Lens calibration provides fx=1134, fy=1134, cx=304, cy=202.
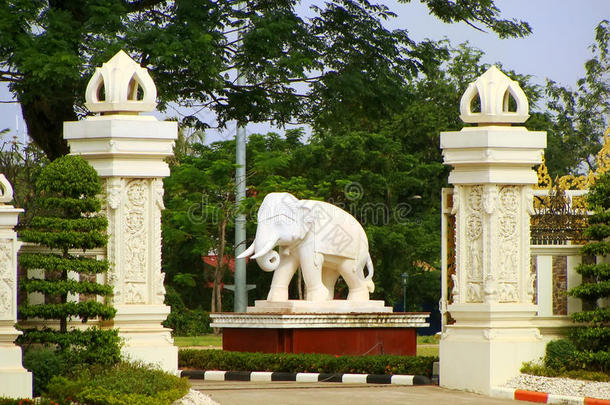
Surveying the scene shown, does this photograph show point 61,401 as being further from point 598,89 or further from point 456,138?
point 598,89

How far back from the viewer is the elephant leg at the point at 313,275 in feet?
57.5

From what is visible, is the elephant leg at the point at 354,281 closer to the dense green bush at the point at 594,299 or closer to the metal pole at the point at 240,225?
the dense green bush at the point at 594,299

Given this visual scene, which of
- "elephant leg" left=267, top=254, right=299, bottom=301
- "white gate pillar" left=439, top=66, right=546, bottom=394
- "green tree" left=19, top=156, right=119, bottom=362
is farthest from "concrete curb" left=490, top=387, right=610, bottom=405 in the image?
"elephant leg" left=267, top=254, right=299, bottom=301

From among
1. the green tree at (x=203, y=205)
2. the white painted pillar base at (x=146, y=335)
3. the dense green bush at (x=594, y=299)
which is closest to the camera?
the white painted pillar base at (x=146, y=335)

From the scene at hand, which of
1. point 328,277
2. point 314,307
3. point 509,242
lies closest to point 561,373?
point 509,242

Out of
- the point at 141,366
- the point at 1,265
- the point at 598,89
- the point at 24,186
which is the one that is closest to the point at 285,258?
the point at 24,186

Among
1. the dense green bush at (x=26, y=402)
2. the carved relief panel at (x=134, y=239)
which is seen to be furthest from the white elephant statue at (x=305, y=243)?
the dense green bush at (x=26, y=402)

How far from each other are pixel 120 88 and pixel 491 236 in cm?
449

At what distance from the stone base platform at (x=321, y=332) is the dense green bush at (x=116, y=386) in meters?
5.12

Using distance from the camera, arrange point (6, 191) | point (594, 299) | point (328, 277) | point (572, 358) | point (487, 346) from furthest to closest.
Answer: point (328, 277) < point (594, 299) < point (572, 358) < point (487, 346) < point (6, 191)

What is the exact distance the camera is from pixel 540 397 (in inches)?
461

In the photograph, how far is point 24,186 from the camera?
61.0 ft

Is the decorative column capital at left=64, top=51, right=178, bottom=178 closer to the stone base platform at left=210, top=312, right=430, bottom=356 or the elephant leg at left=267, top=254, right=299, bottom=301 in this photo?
the stone base platform at left=210, top=312, right=430, bottom=356

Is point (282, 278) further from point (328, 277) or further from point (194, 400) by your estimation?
point (194, 400)
